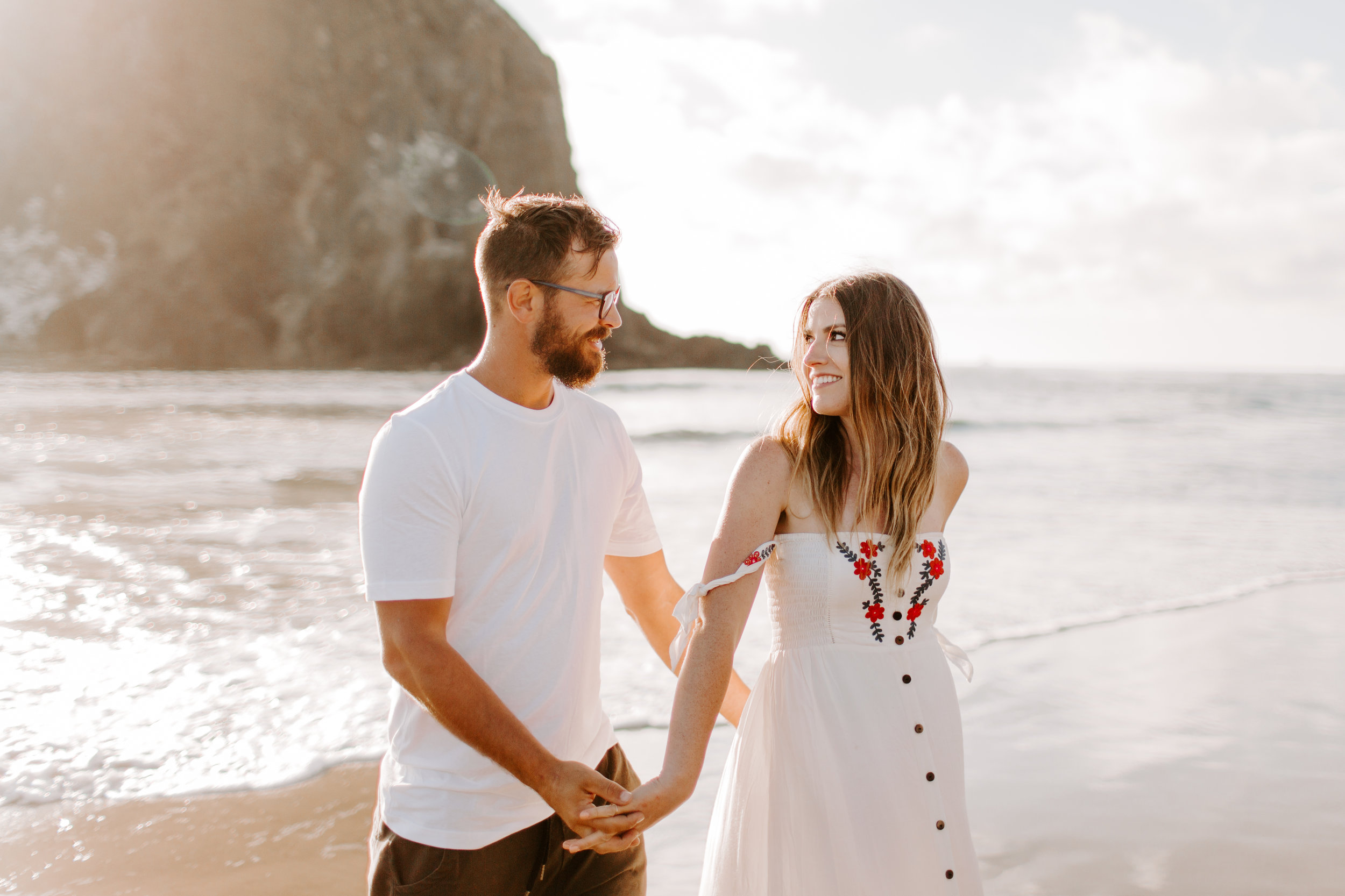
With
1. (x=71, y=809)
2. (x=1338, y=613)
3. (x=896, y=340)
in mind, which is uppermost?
(x=896, y=340)

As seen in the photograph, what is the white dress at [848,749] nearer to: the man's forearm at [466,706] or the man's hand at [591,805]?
the man's hand at [591,805]

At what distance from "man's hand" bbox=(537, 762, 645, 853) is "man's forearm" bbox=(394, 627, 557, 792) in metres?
0.06

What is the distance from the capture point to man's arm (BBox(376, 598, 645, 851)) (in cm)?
183

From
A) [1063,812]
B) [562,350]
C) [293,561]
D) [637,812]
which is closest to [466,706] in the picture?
[637,812]

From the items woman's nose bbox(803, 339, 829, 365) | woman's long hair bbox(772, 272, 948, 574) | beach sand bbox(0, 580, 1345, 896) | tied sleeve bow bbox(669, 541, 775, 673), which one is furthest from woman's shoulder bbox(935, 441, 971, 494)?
beach sand bbox(0, 580, 1345, 896)

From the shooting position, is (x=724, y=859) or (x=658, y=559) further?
(x=658, y=559)

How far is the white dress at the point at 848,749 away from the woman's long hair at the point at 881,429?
72 millimetres

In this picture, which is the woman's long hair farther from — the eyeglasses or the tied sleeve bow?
the eyeglasses

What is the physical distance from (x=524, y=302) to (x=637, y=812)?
1.17 metres

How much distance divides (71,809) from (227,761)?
2.10ft

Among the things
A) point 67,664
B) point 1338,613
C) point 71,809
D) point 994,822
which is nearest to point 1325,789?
point 994,822

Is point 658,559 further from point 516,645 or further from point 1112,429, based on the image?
point 1112,429

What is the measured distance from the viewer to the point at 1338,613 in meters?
6.99

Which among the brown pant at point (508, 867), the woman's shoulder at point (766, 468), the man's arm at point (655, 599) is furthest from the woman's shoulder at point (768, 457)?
the brown pant at point (508, 867)
